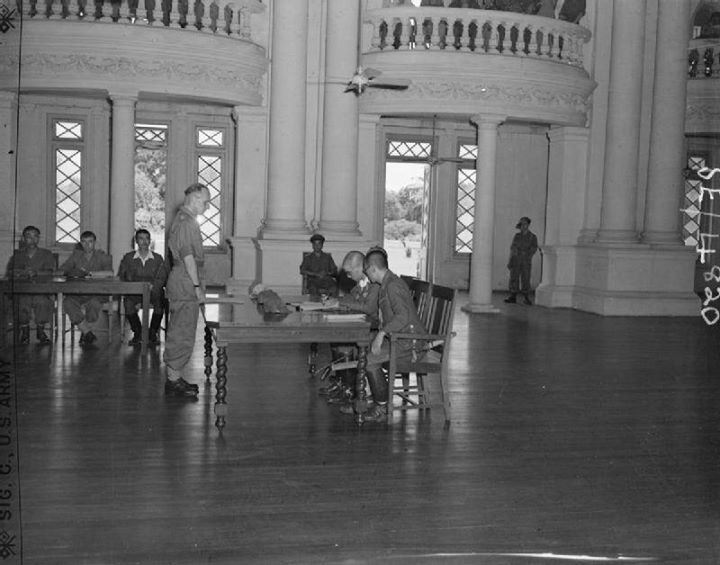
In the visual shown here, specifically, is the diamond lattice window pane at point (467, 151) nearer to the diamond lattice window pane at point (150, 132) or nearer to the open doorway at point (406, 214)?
the open doorway at point (406, 214)

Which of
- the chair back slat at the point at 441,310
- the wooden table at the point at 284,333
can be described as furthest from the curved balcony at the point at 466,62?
the wooden table at the point at 284,333

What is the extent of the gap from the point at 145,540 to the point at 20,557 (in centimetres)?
66

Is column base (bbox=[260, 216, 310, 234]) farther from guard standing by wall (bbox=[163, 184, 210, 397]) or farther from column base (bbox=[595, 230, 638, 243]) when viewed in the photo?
guard standing by wall (bbox=[163, 184, 210, 397])

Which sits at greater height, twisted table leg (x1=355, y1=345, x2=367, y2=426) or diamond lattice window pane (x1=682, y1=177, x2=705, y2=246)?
diamond lattice window pane (x1=682, y1=177, x2=705, y2=246)

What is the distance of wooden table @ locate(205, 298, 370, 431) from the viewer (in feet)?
22.9

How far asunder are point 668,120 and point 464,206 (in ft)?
16.7

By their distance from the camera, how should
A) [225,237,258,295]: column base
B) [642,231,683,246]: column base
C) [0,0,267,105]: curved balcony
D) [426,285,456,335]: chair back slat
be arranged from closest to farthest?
[426,285,456,335]: chair back slat
[0,0,267,105]: curved balcony
[225,237,258,295]: column base
[642,231,683,246]: column base

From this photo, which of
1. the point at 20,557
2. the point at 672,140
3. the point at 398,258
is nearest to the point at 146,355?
the point at 20,557

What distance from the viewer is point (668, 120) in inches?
653

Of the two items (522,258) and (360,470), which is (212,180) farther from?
(360,470)

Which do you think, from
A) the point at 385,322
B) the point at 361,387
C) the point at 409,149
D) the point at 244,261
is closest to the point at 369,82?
the point at 244,261

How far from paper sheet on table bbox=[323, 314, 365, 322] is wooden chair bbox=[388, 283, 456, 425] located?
302 mm

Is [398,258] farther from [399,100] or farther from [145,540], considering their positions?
[145,540]

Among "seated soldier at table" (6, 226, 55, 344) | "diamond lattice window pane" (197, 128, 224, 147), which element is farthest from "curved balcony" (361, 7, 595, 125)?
"seated soldier at table" (6, 226, 55, 344)
